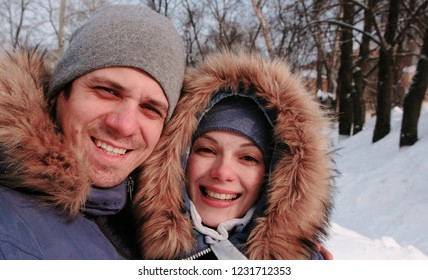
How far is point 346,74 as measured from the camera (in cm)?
852

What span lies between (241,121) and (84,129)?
47 centimetres

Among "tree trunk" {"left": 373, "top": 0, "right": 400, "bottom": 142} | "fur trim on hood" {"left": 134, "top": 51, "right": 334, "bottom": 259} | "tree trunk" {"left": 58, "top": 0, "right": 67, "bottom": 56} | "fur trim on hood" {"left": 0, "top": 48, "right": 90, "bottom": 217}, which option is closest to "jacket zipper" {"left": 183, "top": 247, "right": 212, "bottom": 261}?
"fur trim on hood" {"left": 134, "top": 51, "right": 334, "bottom": 259}

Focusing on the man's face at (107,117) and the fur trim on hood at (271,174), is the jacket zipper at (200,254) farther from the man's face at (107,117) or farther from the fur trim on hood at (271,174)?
the man's face at (107,117)

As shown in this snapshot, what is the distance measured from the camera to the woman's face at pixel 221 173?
1.23m

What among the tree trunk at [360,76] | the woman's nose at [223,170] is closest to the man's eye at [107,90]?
the woman's nose at [223,170]

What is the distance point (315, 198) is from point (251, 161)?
8.8 inches

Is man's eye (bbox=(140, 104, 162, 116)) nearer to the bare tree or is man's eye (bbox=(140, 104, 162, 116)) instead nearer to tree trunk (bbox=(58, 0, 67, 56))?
the bare tree

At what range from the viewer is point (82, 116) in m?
1.01

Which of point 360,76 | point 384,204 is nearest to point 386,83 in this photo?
point 360,76

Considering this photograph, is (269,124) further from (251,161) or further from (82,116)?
(82,116)

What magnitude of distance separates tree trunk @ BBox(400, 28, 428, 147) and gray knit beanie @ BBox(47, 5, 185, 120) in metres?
4.69

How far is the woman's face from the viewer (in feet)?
4.02

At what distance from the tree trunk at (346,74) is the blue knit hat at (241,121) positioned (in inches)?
266

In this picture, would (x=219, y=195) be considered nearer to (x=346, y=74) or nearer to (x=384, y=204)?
(x=384, y=204)
